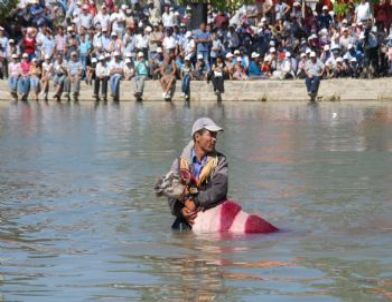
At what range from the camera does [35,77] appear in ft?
119

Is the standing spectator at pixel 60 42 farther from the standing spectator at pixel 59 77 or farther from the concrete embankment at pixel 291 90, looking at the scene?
the concrete embankment at pixel 291 90

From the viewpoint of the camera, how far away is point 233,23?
1505 inches

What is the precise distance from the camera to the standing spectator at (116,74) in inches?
1394

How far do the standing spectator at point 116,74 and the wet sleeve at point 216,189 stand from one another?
76.7ft

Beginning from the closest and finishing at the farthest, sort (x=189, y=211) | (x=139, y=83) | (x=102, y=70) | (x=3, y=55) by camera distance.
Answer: (x=189, y=211) < (x=139, y=83) < (x=102, y=70) < (x=3, y=55)

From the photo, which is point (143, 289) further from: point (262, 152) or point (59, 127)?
point (59, 127)

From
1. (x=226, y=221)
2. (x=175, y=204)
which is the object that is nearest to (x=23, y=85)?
(x=226, y=221)

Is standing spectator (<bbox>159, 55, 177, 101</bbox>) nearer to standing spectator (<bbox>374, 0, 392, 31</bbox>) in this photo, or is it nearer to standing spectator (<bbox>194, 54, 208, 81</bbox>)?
standing spectator (<bbox>194, 54, 208, 81</bbox>)

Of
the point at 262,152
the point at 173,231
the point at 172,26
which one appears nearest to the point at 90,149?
the point at 262,152

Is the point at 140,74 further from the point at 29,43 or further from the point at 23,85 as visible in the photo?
the point at 29,43

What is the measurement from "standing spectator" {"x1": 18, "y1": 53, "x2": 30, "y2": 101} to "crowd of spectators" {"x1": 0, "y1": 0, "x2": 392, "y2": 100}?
25 mm

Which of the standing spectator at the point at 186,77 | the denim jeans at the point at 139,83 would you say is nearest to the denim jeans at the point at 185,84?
the standing spectator at the point at 186,77

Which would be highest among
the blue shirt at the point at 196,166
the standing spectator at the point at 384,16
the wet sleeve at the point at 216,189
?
the standing spectator at the point at 384,16

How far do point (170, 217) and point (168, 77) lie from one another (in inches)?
811
